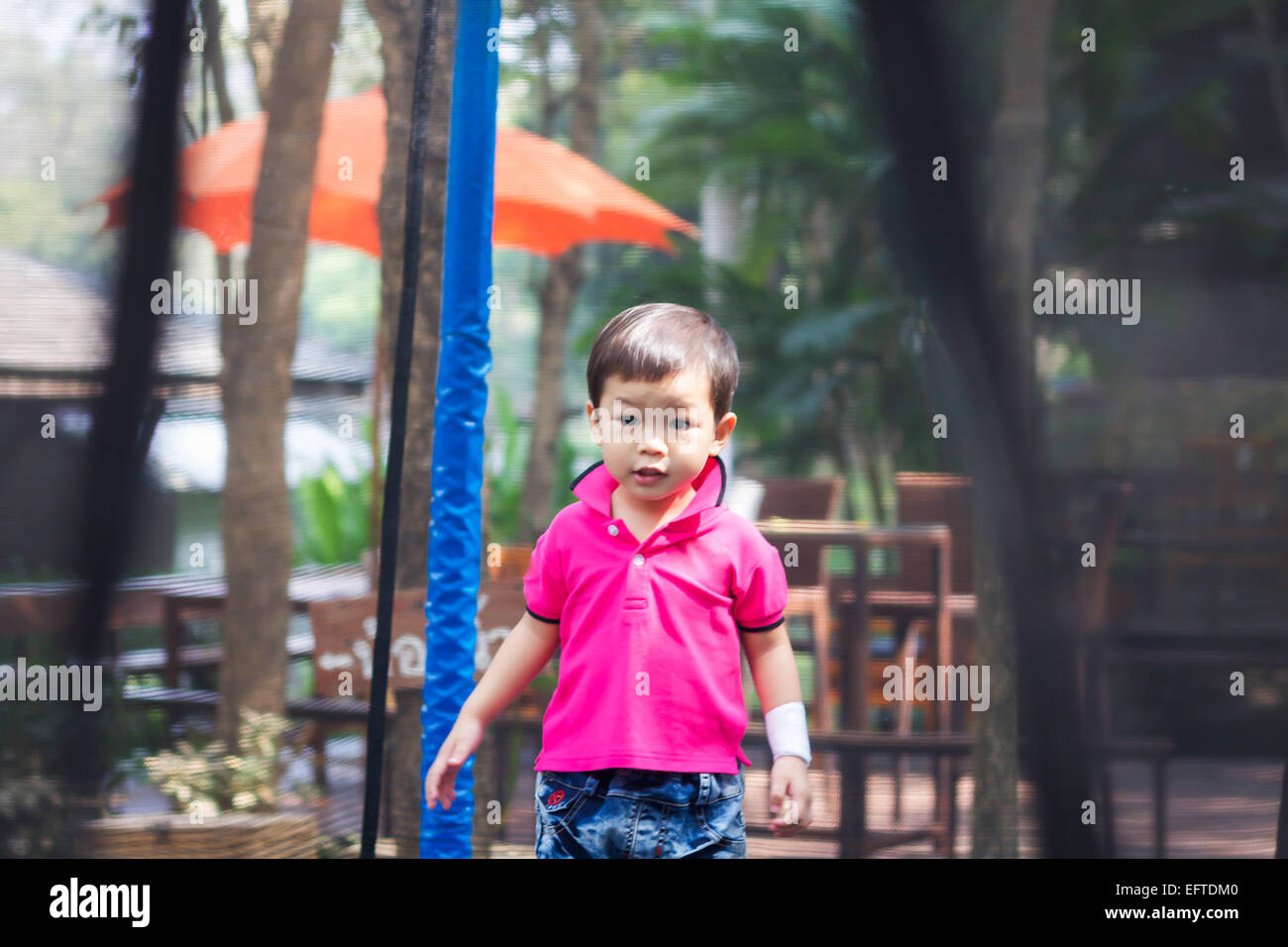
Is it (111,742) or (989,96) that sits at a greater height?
(989,96)

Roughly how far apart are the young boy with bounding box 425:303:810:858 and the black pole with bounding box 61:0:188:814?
1.48 m

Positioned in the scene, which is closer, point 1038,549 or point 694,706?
point 694,706

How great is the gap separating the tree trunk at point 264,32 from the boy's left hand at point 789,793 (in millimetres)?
2140

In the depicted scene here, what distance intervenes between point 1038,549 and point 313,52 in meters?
2.15

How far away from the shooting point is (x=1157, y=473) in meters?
2.82

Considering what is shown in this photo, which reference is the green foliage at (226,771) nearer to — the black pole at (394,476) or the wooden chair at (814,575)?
the black pole at (394,476)

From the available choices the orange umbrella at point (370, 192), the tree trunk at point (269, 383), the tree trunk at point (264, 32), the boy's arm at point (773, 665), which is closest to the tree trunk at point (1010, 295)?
the orange umbrella at point (370, 192)

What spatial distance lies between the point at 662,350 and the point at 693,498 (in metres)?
0.25

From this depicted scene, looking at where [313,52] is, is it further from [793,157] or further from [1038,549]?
[1038,549]

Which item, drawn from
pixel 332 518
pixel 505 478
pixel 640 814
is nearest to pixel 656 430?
Answer: pixel 640 814

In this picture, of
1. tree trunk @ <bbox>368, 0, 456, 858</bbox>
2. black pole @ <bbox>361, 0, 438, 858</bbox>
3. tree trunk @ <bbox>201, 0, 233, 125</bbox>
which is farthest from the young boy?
tree trunk @ <bbox>201, 0, 233, 125</bbox>

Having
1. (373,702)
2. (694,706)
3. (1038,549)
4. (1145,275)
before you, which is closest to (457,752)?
(694,706)
